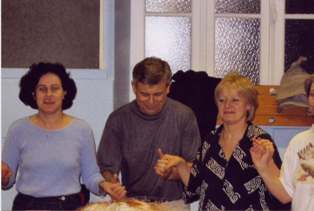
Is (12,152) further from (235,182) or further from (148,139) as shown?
(235,182)

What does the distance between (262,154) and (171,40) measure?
860 millimetres

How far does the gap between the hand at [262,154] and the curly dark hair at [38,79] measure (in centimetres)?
65

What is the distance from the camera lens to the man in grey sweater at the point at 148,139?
169 cm

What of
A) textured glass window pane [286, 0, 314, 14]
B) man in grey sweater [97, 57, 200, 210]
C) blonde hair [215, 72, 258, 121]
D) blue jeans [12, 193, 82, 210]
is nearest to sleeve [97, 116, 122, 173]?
man in grey sweater [97, 57, 200, 210]

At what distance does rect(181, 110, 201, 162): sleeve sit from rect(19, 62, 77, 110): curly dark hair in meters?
0.39

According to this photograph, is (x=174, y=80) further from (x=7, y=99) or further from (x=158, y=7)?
(x=7, y=99)

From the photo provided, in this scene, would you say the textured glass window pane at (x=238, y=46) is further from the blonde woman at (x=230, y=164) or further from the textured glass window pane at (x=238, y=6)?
the blonde woman at (x=230, y=164)

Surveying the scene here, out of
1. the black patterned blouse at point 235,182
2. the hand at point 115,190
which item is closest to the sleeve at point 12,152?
the hand at point 115,190

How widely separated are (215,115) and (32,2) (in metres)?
0.79

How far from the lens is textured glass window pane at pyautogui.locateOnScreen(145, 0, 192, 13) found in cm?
213

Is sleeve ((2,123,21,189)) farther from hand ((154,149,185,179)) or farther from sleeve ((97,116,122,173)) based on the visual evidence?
hand ((154,149,185,179))

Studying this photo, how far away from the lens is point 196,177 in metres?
1.55

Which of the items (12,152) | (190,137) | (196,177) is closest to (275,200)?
(196,177)

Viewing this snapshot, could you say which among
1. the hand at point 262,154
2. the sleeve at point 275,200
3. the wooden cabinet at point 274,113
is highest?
the wooden cabinet at point 274,113
